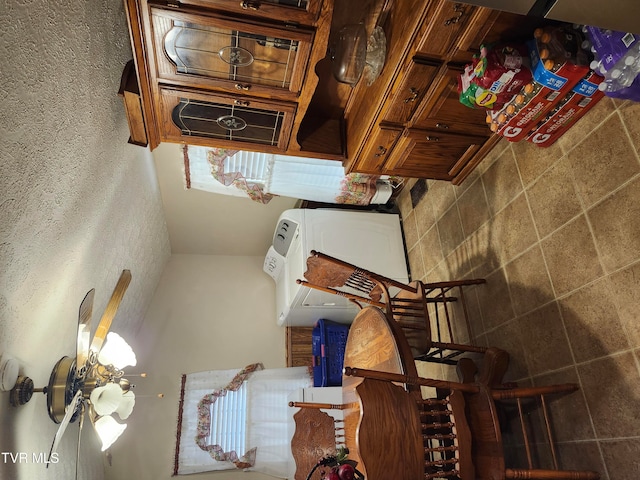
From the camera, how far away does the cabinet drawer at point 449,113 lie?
1.93 metres

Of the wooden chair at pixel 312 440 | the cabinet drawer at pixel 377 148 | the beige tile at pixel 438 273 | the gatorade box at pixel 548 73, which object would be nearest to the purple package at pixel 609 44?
the gatorade box at pixel 548 73

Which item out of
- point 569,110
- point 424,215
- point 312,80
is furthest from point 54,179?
point 424,215

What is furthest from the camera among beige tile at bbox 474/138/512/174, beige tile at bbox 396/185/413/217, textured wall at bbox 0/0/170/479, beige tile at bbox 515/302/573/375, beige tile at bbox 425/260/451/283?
beige tile at bbox 396/185/413/217

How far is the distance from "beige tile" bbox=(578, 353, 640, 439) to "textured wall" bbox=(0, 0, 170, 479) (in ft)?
7.28

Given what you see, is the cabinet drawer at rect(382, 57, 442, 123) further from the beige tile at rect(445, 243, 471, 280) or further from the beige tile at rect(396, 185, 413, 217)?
the beige tile at rect(396, 185, 413, 217)

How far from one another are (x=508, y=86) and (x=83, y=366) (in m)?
2.22

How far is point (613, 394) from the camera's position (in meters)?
1.61

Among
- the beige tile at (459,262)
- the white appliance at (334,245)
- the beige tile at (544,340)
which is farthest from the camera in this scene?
the white appliance at (334,245)

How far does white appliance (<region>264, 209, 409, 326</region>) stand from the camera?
3.16 metres

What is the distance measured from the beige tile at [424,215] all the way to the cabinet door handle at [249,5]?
1.98 metres

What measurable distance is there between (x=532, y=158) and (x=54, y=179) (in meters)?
2.16

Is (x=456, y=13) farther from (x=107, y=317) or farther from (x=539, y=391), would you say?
(x=107, y=317)

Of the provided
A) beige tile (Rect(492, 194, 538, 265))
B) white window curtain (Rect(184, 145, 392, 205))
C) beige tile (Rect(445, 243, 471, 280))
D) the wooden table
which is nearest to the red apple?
the wooden table

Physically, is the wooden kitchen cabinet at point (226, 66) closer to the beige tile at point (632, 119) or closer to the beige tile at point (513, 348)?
the beige tile at point (632, 119)
